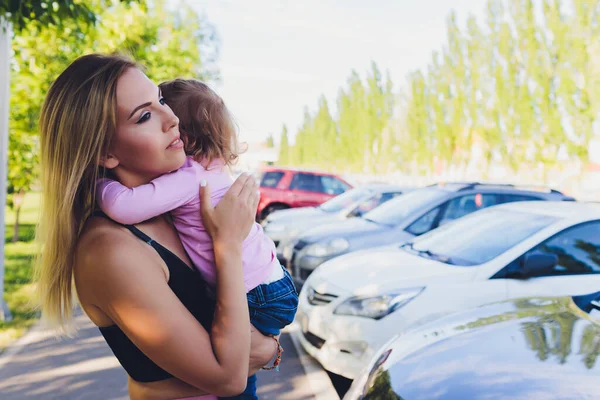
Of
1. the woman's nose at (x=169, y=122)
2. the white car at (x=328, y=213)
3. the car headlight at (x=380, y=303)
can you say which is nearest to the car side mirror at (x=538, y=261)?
the car headlight at (x=380, y=303)

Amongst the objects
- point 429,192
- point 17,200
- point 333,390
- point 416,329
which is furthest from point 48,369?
point 17,200

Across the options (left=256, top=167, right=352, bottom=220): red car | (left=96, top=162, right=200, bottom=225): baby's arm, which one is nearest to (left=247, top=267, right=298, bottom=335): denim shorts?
(left=96, top=162, right=200, bottom=225): baby's arm

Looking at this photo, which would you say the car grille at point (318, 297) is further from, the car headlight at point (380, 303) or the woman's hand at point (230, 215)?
the woman's hand at point (230, 215)

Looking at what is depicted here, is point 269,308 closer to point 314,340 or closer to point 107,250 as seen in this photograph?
point 107,250

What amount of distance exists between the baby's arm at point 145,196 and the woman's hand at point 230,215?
0.17ft

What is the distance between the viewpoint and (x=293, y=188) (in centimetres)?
1547

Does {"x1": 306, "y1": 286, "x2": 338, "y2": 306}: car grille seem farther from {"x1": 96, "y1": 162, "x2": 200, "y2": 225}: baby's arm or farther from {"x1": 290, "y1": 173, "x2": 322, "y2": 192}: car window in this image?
{"x1": 290, "y1": 173, "x2": 322, "y2": 192}: car window

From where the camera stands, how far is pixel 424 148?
41.7 meters

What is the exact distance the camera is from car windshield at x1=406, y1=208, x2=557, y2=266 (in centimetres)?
468

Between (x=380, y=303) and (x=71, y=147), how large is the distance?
3.33 m

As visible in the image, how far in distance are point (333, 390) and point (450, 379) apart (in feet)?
7.79

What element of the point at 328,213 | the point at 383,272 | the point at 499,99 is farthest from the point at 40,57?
the point at 499,99

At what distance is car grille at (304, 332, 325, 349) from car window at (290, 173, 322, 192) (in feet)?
34.7

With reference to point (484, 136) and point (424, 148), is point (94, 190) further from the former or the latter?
point (424, 148)
